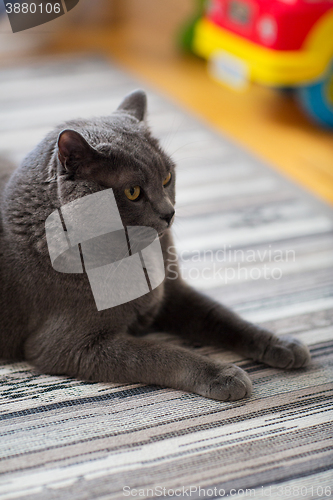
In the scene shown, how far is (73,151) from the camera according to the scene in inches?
37.7

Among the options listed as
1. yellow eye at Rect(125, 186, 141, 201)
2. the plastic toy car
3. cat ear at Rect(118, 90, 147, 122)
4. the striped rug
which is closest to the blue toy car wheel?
the plastic toy car

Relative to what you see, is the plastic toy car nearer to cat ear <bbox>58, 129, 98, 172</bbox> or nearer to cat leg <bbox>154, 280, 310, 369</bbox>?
cat leg <bbox>154, 280, 310, 369</bbox>

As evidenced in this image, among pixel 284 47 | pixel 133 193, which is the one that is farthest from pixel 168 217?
pixel 284 47

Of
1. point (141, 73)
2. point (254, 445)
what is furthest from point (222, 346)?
point (141, 73)

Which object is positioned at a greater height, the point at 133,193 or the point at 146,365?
the point at 133,193

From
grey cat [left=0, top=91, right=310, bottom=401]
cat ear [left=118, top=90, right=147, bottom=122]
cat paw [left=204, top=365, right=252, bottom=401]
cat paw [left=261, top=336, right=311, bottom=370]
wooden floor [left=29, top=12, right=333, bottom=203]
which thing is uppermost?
cat ear [left=118, top=90, right=147, bottom=122]

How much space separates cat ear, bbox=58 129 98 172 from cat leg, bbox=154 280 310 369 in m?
0.44

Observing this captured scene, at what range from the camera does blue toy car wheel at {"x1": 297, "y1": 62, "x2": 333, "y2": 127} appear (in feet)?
7.98

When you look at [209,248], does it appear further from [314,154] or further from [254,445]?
[314,154]

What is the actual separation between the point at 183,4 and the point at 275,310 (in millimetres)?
3191

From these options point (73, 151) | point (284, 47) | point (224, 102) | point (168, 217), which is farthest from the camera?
→ point (224, 102)

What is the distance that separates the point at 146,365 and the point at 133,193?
0.36 meters

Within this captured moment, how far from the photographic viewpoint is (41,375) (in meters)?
1.17

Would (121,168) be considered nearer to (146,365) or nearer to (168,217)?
(168,217)
